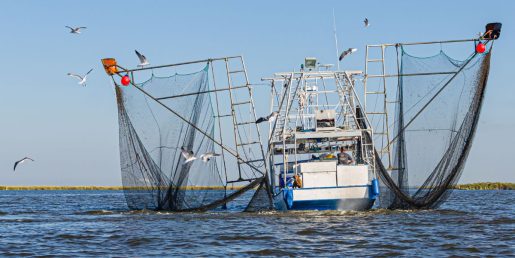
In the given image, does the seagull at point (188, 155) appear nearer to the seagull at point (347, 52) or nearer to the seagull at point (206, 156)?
the seagull at point (206, 156)

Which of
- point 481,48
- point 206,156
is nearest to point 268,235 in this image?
point 206,156

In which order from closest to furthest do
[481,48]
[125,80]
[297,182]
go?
[481,48] < [297,182] < [125,80]

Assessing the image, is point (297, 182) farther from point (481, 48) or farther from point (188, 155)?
point (481, 48)

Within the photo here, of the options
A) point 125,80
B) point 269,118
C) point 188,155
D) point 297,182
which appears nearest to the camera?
point 188,155

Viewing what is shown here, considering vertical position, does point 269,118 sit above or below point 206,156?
above

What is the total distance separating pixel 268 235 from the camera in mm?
20547

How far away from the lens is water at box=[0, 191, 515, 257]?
1773 centimetres

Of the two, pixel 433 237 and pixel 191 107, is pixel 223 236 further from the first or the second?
pixel 191 107

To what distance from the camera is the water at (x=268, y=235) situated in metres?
17.7

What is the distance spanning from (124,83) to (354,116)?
7.93m

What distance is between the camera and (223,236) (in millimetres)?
20422

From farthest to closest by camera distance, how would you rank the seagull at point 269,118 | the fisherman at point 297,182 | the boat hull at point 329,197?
the seagull at point 269,118 < the fisherman at point 297,182 < the boat hull at point 329,197

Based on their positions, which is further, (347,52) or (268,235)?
(347,52)

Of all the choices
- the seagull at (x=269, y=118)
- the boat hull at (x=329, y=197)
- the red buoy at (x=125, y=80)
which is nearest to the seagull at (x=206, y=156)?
the seagull at (x=269, y=118)
